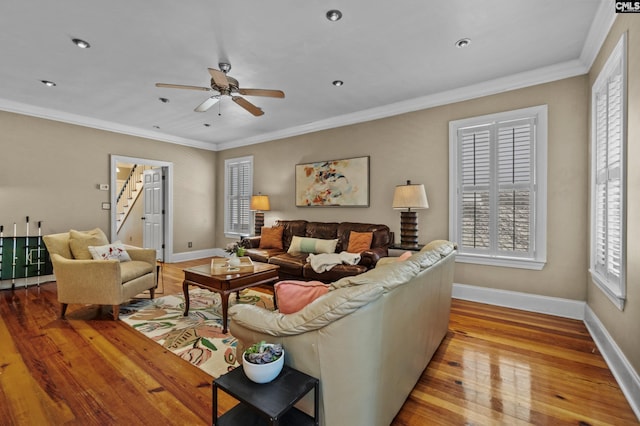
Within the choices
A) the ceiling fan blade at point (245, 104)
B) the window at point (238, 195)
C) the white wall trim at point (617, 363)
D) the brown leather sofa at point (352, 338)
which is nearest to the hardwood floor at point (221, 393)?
the white wall trim at point (617, 363)

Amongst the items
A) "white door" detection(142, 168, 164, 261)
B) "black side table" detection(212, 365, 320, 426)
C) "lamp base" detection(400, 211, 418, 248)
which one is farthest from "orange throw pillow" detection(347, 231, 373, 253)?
"white door" detection(142, 168, 164, 261)

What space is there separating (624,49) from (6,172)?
7280 mm

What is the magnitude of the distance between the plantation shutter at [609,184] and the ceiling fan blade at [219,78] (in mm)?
3274

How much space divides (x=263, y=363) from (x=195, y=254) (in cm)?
623

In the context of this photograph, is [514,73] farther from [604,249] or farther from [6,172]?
[6,172]

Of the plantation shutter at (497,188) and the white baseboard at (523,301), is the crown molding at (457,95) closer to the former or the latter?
the plantation shutter at (497,188)

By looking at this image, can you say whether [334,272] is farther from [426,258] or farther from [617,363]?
[617,363]

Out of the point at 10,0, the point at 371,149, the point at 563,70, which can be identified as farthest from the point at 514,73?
the point at 10,0

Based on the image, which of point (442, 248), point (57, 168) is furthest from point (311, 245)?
point (57, 168)

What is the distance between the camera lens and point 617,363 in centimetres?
214

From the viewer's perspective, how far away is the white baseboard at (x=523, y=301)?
327 centimetres

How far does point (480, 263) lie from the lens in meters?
3.80

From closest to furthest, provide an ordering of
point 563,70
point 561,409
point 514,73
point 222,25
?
1. point 561,409
2. point 222,25
3. point 563,70
4. point 514,73

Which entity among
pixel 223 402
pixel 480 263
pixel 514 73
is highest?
pixel 514 73
